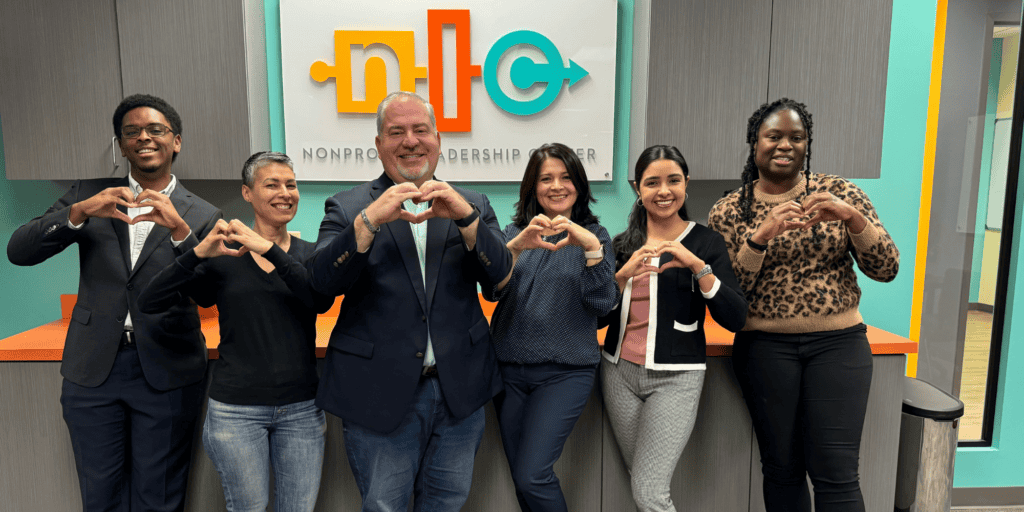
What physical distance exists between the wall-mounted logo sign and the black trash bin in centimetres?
162

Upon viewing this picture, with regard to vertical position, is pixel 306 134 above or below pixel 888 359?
above

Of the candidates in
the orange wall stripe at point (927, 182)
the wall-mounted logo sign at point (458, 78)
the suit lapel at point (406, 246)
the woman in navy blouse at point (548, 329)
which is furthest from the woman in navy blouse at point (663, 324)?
the orange wall stripe at point (927, 182)

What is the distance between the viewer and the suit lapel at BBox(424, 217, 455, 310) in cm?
136

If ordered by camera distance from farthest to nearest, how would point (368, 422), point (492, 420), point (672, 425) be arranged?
point (492, 420), point (672, 425), point (368, 422)

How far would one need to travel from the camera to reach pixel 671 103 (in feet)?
7.06

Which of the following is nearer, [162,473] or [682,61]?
[162,473]

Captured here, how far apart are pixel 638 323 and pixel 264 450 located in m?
1.14

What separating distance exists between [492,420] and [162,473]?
102cm

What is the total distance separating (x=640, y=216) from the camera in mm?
1734

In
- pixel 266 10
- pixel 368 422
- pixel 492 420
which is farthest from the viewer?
pixel 266 10

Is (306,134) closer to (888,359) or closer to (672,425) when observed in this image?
(672,425)

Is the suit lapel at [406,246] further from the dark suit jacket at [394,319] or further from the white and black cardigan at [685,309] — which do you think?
the white and black cardigan at [685,309]

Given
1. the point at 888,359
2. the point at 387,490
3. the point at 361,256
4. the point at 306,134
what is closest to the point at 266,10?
the point at 306,134

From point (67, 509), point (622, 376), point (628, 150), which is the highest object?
point (628, 150)
